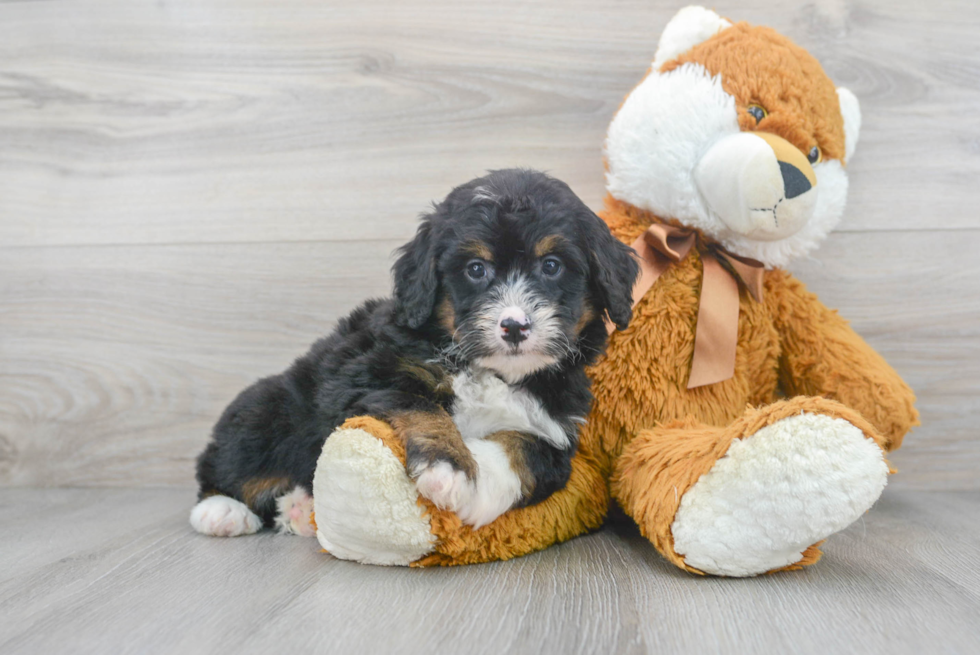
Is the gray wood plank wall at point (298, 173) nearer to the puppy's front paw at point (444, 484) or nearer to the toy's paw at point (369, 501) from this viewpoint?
the toy's paw at point (369, 501)

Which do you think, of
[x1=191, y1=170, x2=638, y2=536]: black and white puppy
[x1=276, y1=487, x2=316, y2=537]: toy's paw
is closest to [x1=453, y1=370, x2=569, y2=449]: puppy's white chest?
[x1=191, y1=170, x2=638, y2=536]: black and white puppy

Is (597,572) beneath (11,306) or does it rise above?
beneath

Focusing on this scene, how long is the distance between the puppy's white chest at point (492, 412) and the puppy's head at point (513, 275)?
0.04 meters

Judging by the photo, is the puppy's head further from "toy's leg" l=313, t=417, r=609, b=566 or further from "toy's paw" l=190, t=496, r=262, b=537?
"toy's paw" l=190, t=496, r=262, b=537

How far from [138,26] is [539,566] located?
7.62 feet

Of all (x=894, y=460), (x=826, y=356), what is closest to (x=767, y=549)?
(x=826, y=356)

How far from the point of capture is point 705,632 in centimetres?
125

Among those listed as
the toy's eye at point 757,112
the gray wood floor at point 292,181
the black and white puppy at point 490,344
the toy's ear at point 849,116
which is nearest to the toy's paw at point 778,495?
the black and white puppy at point 490,344

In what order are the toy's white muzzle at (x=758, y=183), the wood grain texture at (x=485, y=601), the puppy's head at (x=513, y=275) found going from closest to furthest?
the wood grain texture at (x=485, y=601)
the puppy's head at (x=513, y=275)
the toy's white muzzle at (x=758, y=183)

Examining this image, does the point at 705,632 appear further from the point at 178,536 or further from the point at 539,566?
the point at 178,536

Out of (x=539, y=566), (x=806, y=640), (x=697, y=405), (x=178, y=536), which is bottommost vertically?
(x=178, y=536)

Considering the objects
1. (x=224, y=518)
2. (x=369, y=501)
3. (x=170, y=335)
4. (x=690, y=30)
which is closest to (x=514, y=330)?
(x=369, y=501)

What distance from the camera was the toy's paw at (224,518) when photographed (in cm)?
195

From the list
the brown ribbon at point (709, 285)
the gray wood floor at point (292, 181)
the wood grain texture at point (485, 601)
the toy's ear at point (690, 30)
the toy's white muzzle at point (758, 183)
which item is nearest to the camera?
the wood grain texture at point (485, 601)
